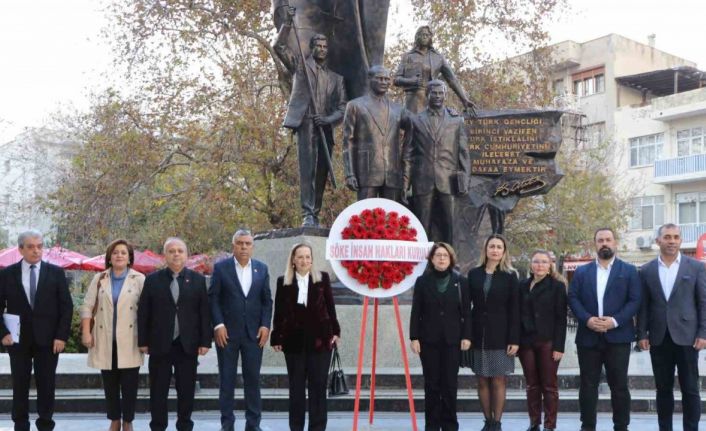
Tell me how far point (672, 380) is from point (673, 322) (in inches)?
18.3

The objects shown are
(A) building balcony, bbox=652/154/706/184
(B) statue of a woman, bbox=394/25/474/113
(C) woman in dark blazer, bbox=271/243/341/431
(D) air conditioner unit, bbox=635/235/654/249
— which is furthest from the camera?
(D) air conditioner unit, bbox=635/235/654/249

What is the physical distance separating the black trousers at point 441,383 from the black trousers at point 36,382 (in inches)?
112

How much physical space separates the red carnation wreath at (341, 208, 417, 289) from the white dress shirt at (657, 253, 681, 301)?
1987 mm

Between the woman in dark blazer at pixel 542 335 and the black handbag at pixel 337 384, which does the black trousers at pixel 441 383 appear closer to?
the woman in dark blazer at pixel 542 335

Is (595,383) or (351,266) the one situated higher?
(351,266)

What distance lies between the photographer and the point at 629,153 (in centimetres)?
3684

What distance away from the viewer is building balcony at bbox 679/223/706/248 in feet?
111

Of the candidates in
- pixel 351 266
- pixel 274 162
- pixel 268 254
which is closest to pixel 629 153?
pixel 274 162

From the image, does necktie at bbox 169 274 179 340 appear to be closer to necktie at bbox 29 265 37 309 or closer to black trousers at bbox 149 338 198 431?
black trousers at bbox 149 338 198 431

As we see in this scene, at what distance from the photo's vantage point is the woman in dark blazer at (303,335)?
6.10 meters

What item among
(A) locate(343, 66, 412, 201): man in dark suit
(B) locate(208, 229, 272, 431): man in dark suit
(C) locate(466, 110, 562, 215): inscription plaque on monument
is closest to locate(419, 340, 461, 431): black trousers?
(B) locate(208, 229, 272, 431): man in dark suit

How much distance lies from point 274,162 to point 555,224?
9.05 m

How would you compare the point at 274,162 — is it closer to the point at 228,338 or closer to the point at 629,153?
the point at 228,338

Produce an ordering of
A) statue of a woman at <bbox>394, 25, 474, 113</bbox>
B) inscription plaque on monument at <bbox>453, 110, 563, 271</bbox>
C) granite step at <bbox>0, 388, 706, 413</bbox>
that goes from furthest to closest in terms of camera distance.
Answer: inscription plaque on monument at <bbox>453, 110, 563, 271</bbox>
statue of a woman at <bbox>394, 25, 474, 113</bbox>
granite step at <bbox>0, 388, 706, 413</bbox>
